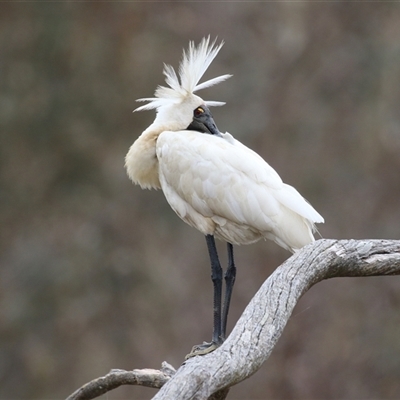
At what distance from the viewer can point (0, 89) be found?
9219 mm

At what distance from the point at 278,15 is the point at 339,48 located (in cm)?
85

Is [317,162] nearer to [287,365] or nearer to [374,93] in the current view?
[374,93]

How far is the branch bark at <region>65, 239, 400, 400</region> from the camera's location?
82.5 inches

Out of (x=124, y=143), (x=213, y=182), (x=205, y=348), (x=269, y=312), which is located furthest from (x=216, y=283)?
(x=124, y=143)

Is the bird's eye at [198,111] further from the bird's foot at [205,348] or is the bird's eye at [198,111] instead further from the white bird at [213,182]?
the bird's foot at [205,348]

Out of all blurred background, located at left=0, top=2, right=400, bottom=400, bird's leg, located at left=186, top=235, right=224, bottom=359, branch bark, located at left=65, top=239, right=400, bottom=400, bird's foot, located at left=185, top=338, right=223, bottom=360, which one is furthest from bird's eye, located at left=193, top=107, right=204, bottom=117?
blurred background, located at left=0, top=2, right=400, bottom=400

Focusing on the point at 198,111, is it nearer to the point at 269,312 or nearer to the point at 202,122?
the point at 202,122

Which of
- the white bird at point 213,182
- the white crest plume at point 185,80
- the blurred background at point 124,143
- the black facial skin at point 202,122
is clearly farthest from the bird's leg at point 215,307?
the blurred background at point 124,143

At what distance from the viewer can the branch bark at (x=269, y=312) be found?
2.10m

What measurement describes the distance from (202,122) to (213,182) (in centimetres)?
36

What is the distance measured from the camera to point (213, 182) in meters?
3.49

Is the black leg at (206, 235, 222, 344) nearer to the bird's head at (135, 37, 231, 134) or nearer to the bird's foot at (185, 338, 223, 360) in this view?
the bird's foot at (185, 338, 223, 360)

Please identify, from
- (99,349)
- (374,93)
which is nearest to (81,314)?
(99,349)

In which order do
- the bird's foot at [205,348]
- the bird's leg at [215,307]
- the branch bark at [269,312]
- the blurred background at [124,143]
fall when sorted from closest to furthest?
1. the branch bark at [269,312]
2. the bird's foot at [205,348]
3. the bird's leg at [215,307]
4. the blurred background at [124,143]
